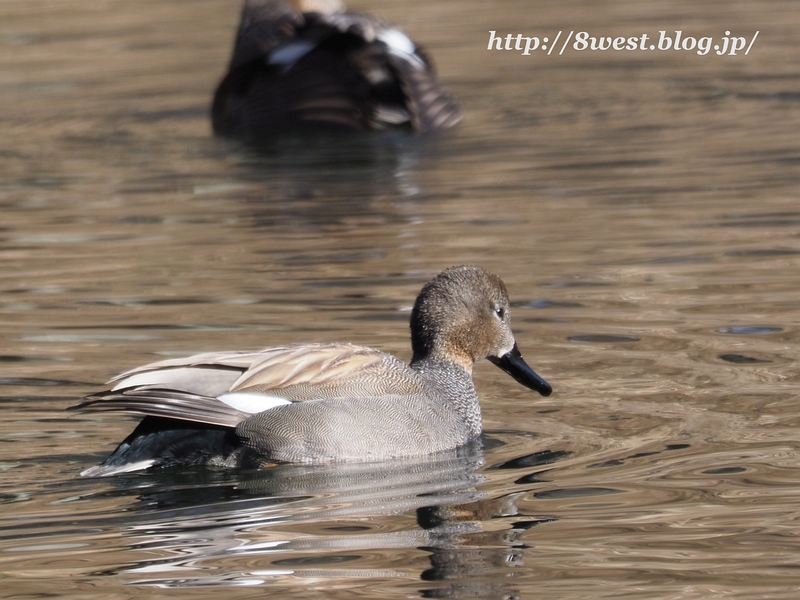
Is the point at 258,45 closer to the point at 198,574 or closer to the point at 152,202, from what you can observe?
the point at 152,202

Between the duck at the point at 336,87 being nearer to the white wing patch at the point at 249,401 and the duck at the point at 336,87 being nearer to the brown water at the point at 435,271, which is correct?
the brown water at the point at 435,271

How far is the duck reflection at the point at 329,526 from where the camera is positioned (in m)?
4.83

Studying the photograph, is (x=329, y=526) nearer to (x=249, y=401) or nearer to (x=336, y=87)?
(x=249, y=401)

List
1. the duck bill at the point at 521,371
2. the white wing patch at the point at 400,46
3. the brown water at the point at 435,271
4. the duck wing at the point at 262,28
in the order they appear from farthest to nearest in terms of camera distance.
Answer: the duck wing at the point at 262,28
the white wing patch at the point at 400,46
the duck bill at the point at 521,371
the brown water at the point at 435,271

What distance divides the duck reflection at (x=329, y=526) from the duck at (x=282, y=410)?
2.6 inches

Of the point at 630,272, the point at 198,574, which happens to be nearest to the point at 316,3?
the point at 630,272

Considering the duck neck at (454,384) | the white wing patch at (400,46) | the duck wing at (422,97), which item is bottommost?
the duck neck at (454,384)

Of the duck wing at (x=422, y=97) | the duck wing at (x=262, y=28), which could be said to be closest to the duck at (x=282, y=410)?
the duck wing at (x=422, y=97)

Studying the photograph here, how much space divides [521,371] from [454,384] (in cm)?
30

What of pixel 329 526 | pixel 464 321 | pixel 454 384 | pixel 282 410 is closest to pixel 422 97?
pixel 464 321

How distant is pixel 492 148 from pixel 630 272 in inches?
149

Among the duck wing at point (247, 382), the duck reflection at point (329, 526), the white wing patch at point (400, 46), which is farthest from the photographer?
the white wing patch at point (400, 46)

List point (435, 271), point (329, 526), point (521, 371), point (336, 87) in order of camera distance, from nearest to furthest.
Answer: point (329, 526)
point (521, 371)
point (435, 271)
point (336, 87)

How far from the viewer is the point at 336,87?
1305 cm
